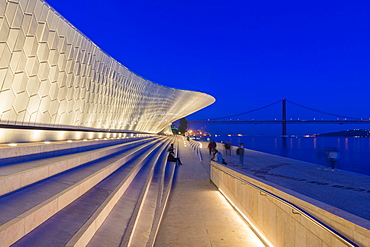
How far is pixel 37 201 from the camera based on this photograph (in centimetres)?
268

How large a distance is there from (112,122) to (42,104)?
9.87 m

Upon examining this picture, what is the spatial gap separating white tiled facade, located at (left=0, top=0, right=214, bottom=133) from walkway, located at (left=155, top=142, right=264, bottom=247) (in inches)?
219

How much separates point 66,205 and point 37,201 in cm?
46

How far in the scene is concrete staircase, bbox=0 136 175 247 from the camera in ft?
7.59

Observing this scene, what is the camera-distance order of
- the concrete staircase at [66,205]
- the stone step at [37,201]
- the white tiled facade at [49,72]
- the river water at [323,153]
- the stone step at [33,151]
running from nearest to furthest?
the stone step at [37,201]
the concrete staircase at [66,205]
the stone step at [33,151]
the white tiled facade at [49,72]
the river water at [323,153]

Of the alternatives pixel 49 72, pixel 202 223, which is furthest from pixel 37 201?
pixel 49 72

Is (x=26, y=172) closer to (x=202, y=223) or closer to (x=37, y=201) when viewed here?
(x=37, y=201)

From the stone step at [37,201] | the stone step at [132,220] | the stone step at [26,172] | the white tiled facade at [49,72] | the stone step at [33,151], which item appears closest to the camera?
the stone step at [37,201]

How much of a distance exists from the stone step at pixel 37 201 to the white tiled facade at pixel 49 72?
17.5ft

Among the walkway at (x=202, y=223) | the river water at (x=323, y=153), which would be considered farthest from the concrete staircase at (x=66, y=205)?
the river water at (x=323, y=153)

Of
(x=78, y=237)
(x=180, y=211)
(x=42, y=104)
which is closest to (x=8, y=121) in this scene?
(x=42, y=104)

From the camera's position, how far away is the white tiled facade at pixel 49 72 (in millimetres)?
7605

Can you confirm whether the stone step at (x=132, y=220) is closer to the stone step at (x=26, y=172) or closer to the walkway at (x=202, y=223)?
the walkway at (x=202, y=223)

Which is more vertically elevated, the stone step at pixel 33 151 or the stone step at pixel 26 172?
the stone step at pixel 33 151
